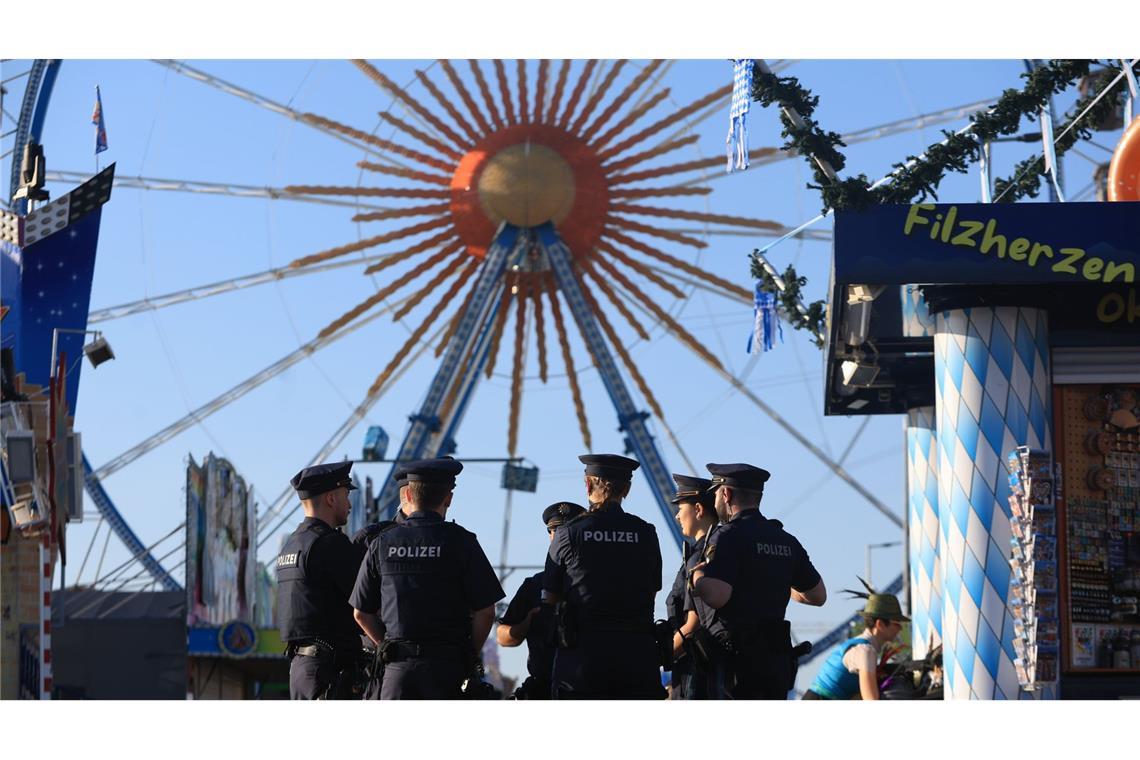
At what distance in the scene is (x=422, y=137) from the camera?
29.8m

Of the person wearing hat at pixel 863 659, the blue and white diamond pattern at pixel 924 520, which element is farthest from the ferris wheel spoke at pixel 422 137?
the person wearing hat at pixel 863 659

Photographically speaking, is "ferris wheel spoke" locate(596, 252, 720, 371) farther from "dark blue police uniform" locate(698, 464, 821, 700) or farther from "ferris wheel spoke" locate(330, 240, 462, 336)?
"dark blue police uniform" locate(698, 464, 821, 700)

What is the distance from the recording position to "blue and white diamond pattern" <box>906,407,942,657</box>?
1642cm

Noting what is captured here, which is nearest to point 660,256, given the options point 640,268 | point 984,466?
point 640,268

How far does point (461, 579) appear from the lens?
7641 millimetres

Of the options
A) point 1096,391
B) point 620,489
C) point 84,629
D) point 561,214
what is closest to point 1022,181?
point 1096,391

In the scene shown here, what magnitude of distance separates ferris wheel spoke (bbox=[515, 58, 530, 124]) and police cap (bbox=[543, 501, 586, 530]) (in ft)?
70.4

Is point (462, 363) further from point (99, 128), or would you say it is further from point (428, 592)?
point (428, 592)

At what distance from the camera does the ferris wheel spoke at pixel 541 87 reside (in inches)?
1188

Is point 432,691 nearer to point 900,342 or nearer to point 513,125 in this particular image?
point 900,342

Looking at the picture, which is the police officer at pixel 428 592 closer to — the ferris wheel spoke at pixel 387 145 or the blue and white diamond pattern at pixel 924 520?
the blue and white diamond pattern at pixel 924 520

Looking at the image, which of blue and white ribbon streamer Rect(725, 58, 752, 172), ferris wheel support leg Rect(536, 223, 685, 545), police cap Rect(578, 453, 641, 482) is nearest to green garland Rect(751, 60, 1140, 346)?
blue and white ribbon streamer Rect(725, 58, 752, 172)

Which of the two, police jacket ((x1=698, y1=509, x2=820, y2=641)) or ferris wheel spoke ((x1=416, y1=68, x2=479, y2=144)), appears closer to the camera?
police jacket ((x1=698, y1=509, x2=820, y2=641))

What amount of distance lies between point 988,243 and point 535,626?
210 inches
